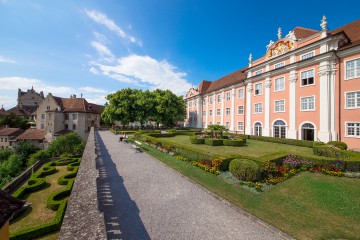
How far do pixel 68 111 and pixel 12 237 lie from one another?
144ft

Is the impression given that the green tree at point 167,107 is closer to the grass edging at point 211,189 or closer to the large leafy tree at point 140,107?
the large leafy tree at point 140,107

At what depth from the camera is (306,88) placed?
21.6 m

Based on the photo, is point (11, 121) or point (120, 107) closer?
point (120, 107)

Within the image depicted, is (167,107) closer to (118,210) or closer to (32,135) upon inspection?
(32,135)

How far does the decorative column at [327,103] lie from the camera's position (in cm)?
1902

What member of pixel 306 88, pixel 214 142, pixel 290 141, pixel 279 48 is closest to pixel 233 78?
pixel 279 48

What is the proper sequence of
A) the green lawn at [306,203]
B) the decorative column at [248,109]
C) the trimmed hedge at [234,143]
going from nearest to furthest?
the green lawn at [306,203] < the trimmed hedge at [234,143] < the decorative column at [248,109]

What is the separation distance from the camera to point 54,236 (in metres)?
5.55

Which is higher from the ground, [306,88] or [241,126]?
[306,88]

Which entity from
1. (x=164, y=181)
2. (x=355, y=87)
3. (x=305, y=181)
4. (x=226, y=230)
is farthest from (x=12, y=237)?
(x=355, y=87)

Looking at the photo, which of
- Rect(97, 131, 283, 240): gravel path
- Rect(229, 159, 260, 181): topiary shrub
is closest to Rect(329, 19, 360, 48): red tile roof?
Rect(229, 159, 260, 181): topiary shrub

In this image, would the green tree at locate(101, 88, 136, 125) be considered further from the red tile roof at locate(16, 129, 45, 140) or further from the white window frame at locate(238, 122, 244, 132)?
the white window frame at locate(238, 122, 244, 132)

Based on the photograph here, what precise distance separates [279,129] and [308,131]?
3.65 metres

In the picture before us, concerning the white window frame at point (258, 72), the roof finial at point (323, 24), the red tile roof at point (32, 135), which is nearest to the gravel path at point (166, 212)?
the roof finial at point (323, 24)
